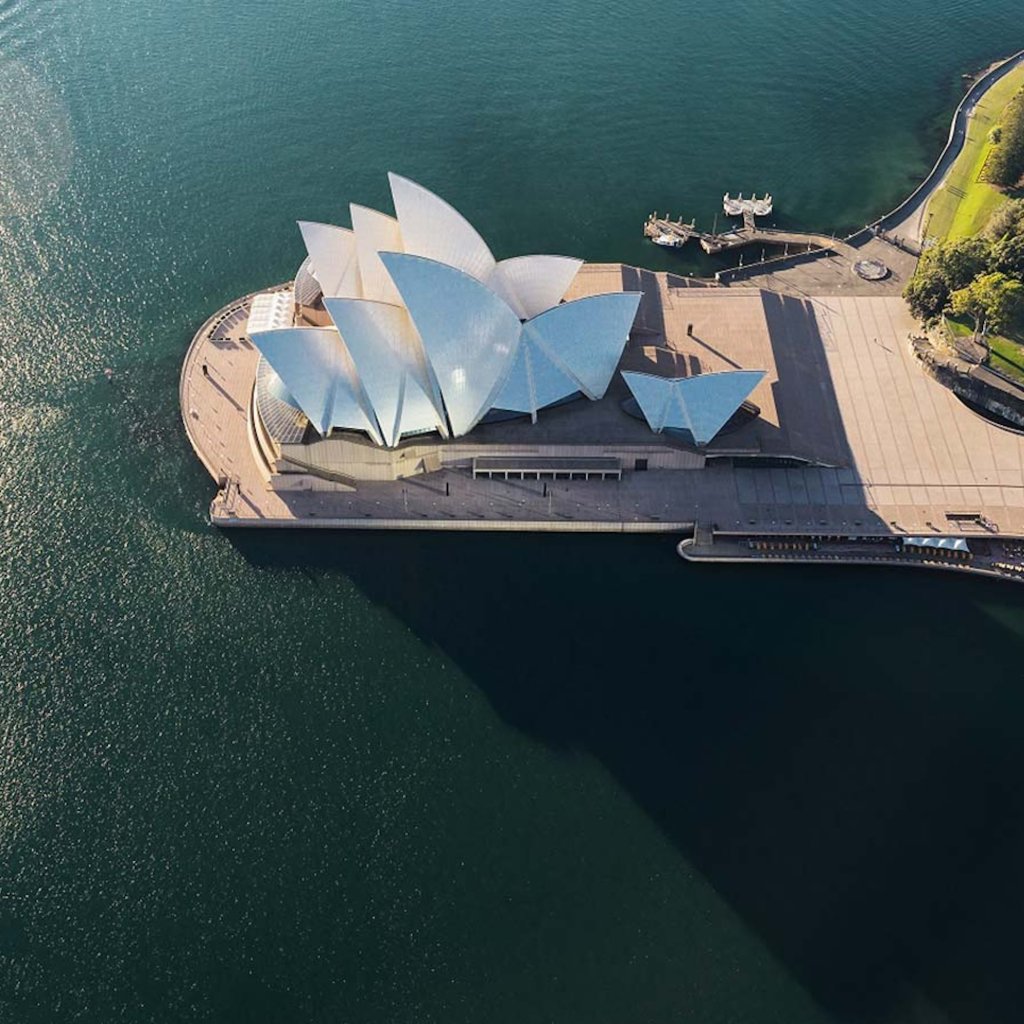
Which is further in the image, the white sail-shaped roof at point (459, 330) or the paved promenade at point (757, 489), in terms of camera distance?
the paved promenade at point (757, 489)

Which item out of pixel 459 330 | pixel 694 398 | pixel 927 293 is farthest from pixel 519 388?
pixel 927 293

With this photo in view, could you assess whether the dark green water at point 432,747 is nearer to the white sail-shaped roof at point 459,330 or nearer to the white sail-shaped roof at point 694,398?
the white sail-shaped roof at point 694,398

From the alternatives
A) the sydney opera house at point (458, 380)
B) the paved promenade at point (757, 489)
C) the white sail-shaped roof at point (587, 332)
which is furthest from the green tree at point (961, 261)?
the white sail-shaped roof at point (587, 332)

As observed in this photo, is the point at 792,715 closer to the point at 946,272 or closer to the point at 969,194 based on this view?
the point at 946,272

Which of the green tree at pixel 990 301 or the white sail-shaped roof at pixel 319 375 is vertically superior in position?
the white sail-shaped roof at pixel 319 375

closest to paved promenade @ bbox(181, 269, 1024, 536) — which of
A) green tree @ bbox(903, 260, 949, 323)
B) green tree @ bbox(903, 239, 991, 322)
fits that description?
green tree @ bbox(903, 260, 949, 323)

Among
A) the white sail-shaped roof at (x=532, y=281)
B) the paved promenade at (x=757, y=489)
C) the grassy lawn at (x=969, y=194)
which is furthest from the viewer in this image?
the grassy lawn at (x=969, y=194)

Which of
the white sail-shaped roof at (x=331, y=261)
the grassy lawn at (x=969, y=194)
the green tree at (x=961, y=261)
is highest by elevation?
the white sail-shaped roof at (x=331, y=261)

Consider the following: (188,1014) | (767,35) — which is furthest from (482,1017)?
(767,35)

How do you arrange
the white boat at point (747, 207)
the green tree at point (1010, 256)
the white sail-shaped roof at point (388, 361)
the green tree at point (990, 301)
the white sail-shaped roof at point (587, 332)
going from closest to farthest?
1. the white sail-shaped roof at point (388, 361)
2. the white sail-shaped roof at point (587, 332)
3. the green tree at point (990, 301)
4. the green tree at point (1010, 256)
5. the white boat at point (747, 207)
